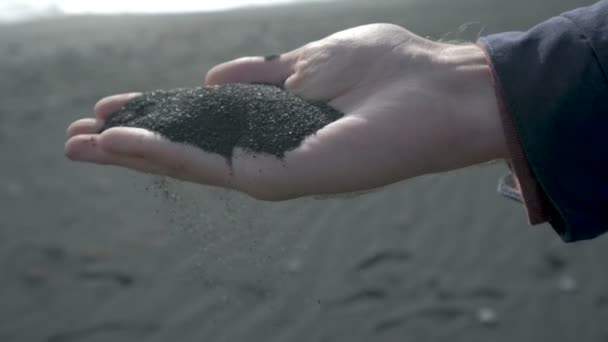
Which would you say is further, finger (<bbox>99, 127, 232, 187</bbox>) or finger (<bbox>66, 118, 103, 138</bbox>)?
finger (<bbox>66, 118, 103, 138</bbox>)

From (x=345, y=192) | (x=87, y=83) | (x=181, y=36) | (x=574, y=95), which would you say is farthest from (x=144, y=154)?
(x=181, y=36)

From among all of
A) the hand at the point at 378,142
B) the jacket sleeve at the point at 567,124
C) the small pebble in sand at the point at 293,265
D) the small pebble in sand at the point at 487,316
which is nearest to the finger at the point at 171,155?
the hand at the point at 378,142

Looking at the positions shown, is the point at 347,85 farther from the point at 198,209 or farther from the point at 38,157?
the point at 38,157

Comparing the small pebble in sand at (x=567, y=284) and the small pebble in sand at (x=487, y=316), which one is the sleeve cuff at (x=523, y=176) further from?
the small pebble in sand at (x=567, y=284)

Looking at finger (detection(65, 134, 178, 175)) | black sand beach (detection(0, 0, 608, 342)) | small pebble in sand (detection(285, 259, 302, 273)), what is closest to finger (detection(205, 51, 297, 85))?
black sand beach (detection(0, 0, 608, 342))

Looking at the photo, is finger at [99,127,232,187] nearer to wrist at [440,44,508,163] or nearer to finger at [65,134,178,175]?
finger at [65,134,178,175]

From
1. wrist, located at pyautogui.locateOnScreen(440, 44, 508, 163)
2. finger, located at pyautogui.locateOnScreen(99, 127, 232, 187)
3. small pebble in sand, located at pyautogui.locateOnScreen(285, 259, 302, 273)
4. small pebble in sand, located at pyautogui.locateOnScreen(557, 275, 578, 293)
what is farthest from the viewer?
small pebble in sand, located at pyautogui.locateOnScreen(285, 259, 302, 273)
